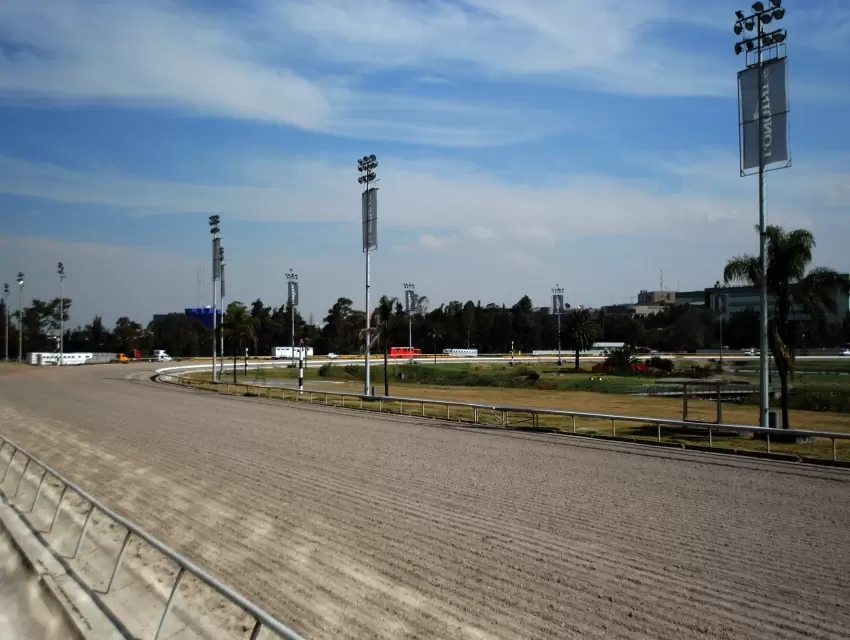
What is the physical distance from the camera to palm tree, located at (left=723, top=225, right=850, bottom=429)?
72.1 ft

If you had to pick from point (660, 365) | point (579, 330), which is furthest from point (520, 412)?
point (579, 330)

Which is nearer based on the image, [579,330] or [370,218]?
[370,218]

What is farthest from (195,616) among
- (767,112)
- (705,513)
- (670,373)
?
(670,373)

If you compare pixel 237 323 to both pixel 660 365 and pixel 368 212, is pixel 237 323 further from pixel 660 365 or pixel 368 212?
pixel 660 365

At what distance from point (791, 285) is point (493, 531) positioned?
15.9 meters

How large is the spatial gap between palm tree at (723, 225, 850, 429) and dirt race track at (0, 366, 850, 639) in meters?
6.39

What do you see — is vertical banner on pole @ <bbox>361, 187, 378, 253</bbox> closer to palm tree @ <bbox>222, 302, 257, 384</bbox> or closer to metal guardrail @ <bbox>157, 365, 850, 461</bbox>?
metal guardrail @ <bbox>157, 365, 850, 461</bbox>

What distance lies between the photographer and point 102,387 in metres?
45.1

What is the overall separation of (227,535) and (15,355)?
13571cm

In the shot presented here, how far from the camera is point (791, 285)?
22.3 m

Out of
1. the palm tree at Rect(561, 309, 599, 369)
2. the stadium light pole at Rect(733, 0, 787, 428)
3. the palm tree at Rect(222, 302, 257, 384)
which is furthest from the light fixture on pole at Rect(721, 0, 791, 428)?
the palm tree at Rect(561, 309, 599, 369)

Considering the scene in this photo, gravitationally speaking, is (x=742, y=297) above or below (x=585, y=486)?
above

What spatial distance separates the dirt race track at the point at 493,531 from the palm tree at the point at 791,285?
6387mm

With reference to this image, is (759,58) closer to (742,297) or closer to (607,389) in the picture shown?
(607,389)
